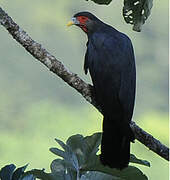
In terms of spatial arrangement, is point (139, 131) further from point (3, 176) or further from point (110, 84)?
point (3, 176)

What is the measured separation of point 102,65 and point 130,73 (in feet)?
0.42

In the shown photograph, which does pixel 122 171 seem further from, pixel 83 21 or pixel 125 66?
pixel 83 21

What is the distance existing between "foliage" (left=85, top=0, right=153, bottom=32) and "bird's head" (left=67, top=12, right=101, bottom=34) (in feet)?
0.91

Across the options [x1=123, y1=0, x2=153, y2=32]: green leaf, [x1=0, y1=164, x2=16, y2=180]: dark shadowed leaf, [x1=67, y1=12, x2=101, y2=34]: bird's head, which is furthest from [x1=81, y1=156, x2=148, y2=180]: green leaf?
[x1=67, y1=12, x2=101, y2=34]: bird's head

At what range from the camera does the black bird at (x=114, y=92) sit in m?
1.86

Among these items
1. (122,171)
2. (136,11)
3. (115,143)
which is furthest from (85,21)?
(122,171)

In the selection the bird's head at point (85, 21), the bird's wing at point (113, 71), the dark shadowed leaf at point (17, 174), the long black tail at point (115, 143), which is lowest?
the dark shadowed leaf at point (17, 174)

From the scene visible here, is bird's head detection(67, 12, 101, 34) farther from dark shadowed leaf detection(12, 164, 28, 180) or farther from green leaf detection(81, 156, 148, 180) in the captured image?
dark shadowed leaf detection(12, 164, 28, 180)

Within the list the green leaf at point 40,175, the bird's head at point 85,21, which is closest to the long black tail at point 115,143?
the green leaf at point 40,175

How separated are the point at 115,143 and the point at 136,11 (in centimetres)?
60

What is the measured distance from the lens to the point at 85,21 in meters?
2.40

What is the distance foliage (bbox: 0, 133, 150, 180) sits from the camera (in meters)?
1.45

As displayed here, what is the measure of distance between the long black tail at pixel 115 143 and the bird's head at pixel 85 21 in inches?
25.8

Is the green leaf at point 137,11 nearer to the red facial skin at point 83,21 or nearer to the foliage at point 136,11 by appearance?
the foliage at point 136,11
